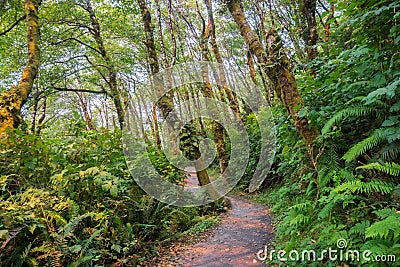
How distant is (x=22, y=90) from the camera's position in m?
6.67

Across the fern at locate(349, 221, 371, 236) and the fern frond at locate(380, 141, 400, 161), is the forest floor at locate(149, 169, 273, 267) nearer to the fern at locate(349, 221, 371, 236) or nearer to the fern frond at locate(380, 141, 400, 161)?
the fern at locate(349, 221, 371, 236)

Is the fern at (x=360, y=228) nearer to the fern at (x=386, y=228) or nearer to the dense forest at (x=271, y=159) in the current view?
the dense forest at (x=271, y=159)

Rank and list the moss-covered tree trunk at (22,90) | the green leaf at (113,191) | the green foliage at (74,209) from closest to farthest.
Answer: the green foliage at (74,209)
the green leaf at (113,191)
the moss-covered tree trunk at (22,90)

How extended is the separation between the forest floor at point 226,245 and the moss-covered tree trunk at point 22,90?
15.4 feet

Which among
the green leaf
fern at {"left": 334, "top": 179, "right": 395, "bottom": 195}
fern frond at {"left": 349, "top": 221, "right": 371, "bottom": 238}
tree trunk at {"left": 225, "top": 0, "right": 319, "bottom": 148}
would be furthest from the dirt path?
tree trunk at {"left": 225, "top": 0, "right": 319, "bottom": 148}

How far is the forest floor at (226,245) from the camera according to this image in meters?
5.00

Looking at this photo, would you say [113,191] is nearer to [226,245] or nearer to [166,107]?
[226,245]

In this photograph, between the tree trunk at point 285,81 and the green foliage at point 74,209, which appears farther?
the tree trunk at point 285,81

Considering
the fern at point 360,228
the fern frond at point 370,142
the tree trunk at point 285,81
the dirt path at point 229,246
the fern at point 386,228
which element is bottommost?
the dirt path at point 229,246

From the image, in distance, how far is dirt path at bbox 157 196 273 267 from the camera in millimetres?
4970

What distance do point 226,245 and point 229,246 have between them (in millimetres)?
115

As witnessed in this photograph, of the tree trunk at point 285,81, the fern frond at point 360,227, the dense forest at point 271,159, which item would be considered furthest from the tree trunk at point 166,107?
the fern frond at point 360,227

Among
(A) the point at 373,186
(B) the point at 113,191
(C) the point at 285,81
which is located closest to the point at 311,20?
(C) the point at 285,81

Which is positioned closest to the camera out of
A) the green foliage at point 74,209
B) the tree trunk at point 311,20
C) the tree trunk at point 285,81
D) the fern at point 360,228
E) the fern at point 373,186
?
the fern at point 360,228
